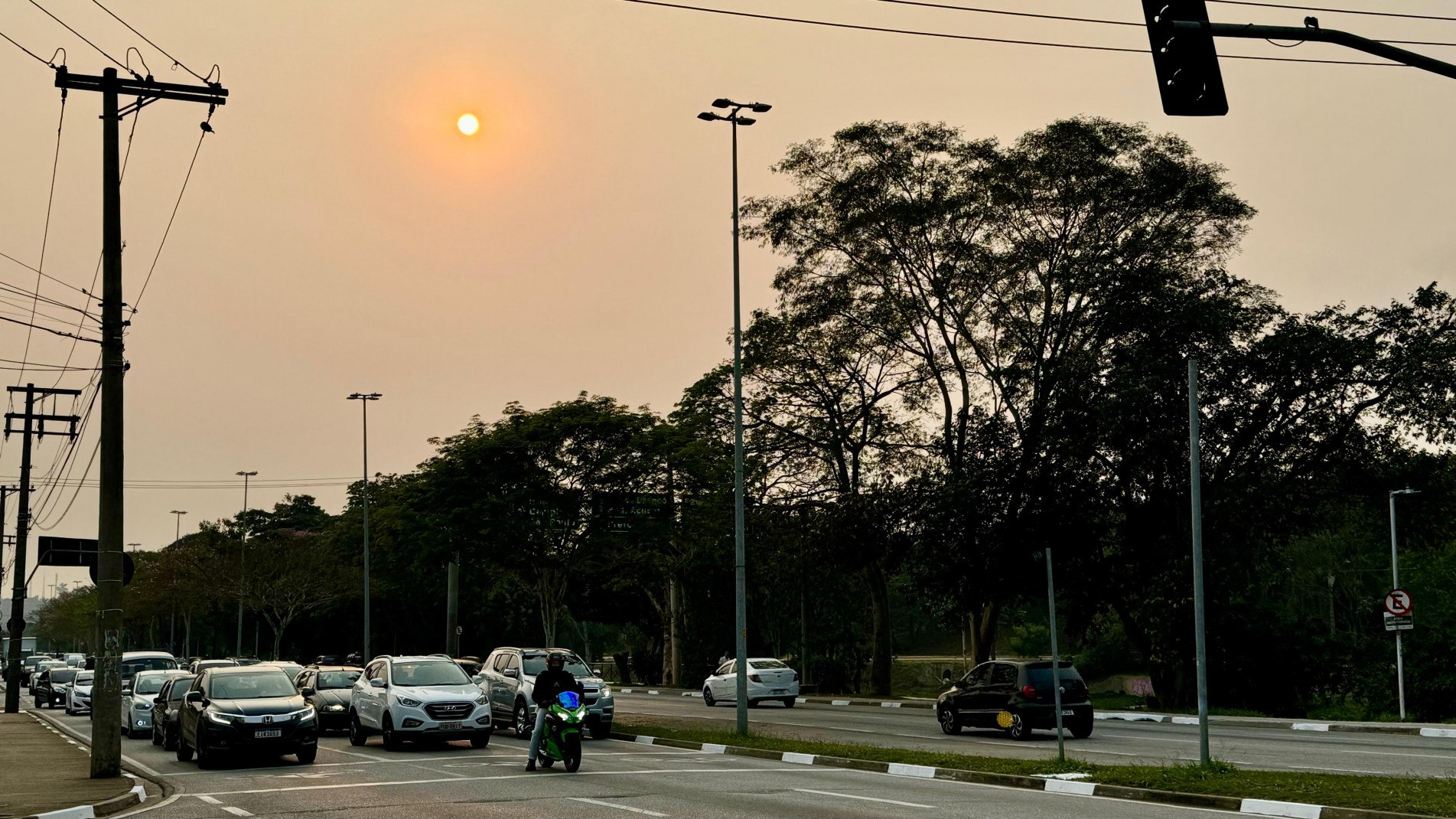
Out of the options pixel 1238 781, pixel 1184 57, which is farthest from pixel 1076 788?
pixel 1184 57

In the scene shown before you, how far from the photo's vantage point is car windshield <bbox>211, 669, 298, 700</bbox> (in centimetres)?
2250

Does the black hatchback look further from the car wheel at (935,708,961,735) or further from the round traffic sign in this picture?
the round traffic sign

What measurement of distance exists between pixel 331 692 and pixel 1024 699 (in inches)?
601

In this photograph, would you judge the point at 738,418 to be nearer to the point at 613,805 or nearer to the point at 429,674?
the point at 429,674

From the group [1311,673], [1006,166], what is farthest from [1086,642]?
[1006,166]

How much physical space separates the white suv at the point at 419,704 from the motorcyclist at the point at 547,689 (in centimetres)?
478

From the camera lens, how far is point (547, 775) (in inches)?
744

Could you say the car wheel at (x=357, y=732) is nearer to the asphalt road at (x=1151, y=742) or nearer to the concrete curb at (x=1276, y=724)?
the asphalt road at (x=1151, y=742)

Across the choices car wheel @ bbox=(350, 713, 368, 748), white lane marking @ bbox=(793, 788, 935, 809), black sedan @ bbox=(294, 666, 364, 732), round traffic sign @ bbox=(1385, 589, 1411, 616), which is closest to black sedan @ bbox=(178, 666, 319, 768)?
car wheel @ bbox=(350, 713, 368, 748)

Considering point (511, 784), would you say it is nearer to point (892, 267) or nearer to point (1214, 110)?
point (1214, 110)

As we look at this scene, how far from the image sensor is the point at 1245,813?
561 inches

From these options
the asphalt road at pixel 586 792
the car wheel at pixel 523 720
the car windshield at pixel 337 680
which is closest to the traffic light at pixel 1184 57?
the asphalt road at pixel 586 792

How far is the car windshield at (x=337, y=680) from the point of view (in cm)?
3061

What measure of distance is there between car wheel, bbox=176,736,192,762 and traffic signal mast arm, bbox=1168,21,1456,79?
66.8ft
